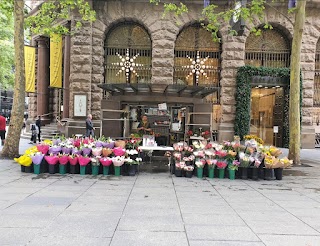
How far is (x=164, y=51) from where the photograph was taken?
18.6 metres

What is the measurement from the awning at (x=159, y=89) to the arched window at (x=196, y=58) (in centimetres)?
513

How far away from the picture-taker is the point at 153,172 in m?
10.1

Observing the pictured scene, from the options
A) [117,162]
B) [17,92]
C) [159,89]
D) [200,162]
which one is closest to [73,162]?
[117,162]

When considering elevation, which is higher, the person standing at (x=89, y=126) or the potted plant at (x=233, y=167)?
the person standing at (x=89, y=126)

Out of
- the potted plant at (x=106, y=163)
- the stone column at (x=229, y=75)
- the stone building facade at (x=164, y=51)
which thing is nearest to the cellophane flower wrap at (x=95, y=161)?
the potted plant at (x=106, y=163)

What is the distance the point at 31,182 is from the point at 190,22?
1429cm

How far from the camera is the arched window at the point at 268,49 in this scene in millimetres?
19281

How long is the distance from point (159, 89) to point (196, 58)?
7043mm

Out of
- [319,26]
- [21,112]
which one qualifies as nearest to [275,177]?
[21,112]

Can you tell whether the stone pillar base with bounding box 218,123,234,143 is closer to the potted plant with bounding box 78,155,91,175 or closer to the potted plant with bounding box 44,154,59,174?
the potted plant with bounding box 78,155,91,175

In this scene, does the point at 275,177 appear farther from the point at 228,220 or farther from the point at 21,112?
the point at 21,112

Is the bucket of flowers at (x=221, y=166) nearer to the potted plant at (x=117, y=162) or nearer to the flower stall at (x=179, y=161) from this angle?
the flower stall at (x=179, y=161)

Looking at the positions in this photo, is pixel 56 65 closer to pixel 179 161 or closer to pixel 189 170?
pixel 179 161

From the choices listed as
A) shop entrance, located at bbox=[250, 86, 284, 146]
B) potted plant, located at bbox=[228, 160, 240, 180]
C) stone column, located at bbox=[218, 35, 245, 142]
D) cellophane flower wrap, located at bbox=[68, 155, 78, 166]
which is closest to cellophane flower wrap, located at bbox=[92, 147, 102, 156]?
cellophane flower wrap, located at bbox=[68, 155, 78, 166]
